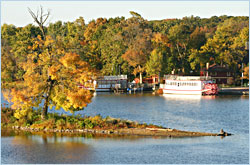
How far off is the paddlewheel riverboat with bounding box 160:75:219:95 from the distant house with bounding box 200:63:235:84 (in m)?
13.9

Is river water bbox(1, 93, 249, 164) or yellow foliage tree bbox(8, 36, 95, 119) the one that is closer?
river water bbox(1, 93, 249, 164)

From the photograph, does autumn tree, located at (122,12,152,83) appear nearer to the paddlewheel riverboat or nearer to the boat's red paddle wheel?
the paddlewheel riverboat

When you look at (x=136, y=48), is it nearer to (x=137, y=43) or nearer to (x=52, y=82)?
(x=137, y=43)

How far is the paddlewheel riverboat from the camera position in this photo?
4611 inches

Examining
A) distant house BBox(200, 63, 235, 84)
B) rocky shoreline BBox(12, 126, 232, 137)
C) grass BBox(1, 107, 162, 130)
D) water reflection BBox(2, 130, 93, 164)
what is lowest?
water reflection BBox(2, 130, 93, 164)

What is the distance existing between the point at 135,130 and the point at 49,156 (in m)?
11.6

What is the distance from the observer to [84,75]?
55.7m

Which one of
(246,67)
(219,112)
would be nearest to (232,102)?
(219,112)

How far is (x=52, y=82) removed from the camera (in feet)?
185

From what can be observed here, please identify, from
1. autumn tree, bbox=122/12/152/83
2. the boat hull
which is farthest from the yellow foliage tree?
autumn tree, bbox=122/12/152/83

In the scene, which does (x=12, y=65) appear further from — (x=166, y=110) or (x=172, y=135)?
(x=172, y=135)

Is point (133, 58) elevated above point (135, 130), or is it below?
above

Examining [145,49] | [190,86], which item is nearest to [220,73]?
[190,86]

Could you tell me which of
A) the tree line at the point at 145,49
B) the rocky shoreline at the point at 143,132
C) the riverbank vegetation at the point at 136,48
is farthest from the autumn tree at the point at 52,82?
the tree line at the point at 145,49
